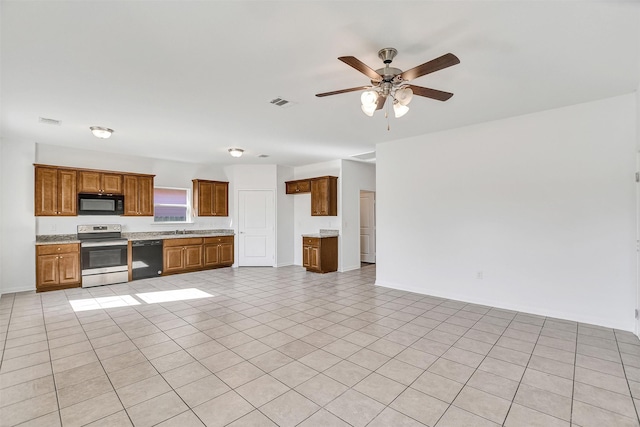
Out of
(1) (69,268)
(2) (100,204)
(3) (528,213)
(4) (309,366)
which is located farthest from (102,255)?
(3) (528,213)

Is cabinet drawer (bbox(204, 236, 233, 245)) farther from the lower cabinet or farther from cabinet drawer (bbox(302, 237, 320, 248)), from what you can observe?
cabinet drawer (bbox(302, 237, 320, 248))

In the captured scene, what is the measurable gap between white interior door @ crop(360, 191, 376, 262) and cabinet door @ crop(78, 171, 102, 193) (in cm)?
632

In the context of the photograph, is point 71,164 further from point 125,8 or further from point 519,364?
point 519,364

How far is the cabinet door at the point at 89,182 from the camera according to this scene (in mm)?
5879

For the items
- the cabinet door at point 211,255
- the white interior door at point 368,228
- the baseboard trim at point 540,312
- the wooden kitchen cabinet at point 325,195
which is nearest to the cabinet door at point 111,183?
the cabinet door at point 211,255

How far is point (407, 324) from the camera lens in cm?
371

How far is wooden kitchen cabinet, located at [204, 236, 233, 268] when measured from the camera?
745 centimetres

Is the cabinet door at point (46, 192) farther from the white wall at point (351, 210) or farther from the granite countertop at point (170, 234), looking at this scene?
the white wall at point (351, 210)

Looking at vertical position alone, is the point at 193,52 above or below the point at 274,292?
above

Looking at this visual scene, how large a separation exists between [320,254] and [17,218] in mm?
5748

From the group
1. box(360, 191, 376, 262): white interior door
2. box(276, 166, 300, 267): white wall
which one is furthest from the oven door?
box(360, 191, 376, 262): white interior door

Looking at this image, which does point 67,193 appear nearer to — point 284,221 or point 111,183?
point 111,183

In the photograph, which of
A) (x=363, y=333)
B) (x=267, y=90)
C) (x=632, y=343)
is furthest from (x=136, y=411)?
(x=632, y=343)

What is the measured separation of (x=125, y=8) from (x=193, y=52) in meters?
0.58
